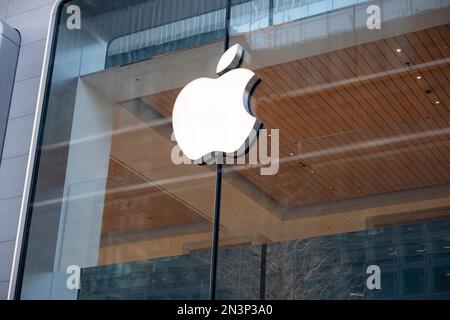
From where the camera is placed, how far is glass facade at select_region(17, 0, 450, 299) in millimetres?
5324

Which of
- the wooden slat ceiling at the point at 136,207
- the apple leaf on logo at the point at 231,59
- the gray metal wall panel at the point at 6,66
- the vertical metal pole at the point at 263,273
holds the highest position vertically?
the gray metal wall panel at the point at 6,66

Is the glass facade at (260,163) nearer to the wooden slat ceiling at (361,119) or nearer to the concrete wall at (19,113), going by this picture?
the wooden slat ceiling at (361,119)

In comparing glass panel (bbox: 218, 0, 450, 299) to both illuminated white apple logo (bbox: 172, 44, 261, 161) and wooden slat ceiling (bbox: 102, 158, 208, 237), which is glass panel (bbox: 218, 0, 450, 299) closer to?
illuminated white apple logo (bbox: 172, 44, 261, 161)

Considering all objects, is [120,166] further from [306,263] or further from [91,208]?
[306,263]

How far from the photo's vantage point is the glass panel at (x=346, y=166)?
522cm

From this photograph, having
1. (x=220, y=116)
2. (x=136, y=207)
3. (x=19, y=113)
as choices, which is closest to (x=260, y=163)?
(x=220, y=116)

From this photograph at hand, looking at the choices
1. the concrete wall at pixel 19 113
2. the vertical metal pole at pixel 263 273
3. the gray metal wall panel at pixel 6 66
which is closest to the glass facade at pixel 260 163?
the vertical metal pole at pixel 263 273

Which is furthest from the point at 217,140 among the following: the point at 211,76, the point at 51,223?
the point at 51,223

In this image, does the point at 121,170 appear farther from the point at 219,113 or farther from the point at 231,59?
the point at 231,59

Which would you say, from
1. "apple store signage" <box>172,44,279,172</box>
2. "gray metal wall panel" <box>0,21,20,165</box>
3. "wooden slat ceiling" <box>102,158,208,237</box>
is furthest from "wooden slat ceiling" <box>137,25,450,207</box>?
"gray metal wall panel" <box>0,21,20,165</box>

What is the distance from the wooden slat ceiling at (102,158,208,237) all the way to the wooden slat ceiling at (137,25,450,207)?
57 cm

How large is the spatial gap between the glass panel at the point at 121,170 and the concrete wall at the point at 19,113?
0.89ft
